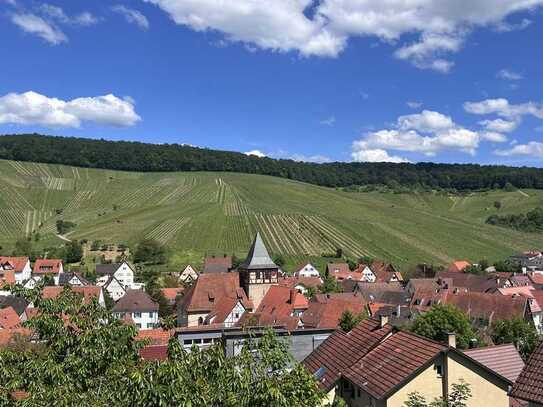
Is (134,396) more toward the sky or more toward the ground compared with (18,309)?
more toward the sky

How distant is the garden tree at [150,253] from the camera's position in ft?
432

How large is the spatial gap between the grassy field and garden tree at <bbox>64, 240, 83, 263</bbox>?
40.4 feet

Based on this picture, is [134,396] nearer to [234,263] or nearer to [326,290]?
[326,290]

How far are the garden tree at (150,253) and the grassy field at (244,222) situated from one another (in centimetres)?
368

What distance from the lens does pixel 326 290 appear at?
9044cm

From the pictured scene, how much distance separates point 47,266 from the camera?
12319 cm

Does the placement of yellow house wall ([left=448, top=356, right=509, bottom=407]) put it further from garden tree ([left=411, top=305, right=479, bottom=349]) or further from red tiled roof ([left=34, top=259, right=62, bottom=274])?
red tiled roof ([left=34, top=259, right=62, bottom=274])

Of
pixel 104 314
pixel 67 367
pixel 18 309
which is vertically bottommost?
pixel 18 309

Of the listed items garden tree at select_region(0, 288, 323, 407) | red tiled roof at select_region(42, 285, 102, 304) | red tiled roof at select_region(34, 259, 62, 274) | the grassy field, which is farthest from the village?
the grassy field

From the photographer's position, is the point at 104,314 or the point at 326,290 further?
the point at 326,290

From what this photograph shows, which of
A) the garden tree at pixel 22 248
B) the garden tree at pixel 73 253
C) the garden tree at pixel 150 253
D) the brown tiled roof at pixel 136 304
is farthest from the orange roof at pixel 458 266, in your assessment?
the garden tree at pixel 22 248

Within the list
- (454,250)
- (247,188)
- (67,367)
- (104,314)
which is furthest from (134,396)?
(247,188)

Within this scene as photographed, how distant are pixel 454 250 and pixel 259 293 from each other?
8949cm

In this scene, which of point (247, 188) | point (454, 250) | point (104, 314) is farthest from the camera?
point (247, 188)
